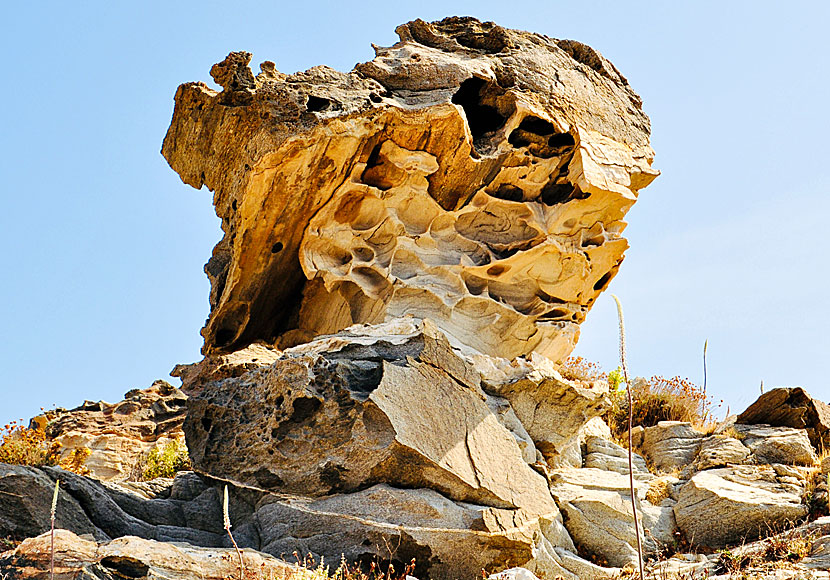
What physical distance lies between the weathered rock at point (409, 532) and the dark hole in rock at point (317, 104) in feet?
15.9

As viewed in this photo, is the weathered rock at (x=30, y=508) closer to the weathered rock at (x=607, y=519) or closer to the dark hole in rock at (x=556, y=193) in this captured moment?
the weathered rock at (x=607, y=519)

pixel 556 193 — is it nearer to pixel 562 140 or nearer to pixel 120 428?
pixel 562 140

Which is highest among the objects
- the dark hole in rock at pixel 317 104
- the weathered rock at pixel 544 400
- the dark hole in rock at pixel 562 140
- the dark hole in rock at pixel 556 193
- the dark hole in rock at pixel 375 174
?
the dark hole in rock at pixel 317 104

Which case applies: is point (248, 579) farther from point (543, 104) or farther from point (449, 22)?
point (449, 22)

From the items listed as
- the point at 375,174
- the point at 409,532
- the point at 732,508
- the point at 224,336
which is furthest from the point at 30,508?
the point at 732,508

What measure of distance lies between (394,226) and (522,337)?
234 centimetres

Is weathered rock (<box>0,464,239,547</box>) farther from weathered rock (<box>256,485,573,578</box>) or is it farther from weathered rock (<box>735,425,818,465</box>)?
weathered rock (<box>735,425,818,465</box>)

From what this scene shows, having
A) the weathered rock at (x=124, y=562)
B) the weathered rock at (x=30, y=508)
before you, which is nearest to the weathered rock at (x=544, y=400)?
the weathered rock at (x=124, y=562)

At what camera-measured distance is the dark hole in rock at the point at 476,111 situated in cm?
1184

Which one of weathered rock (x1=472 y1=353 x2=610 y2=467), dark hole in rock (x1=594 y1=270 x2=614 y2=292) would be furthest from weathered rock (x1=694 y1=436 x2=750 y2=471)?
dark hole in rock (x1=594 y1=270 x2=614 y2=292)

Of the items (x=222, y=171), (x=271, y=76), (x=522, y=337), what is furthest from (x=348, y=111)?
(x=522, y=337)

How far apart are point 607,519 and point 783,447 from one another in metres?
2.92

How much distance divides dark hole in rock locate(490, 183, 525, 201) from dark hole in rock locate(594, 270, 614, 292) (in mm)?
1843

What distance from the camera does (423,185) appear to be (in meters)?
11.5
